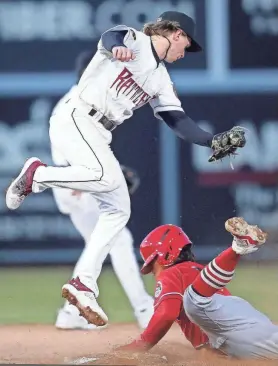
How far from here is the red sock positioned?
4797 mm

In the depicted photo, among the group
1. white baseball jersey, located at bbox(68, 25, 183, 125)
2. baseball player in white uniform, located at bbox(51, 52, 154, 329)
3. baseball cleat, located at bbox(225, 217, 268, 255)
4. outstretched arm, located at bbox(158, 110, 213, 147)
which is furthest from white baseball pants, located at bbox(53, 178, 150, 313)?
baseball cleat, located at bbox(225, 217, 268, 255)

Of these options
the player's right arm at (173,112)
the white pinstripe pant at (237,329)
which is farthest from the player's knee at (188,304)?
the player's right arm at (173,112)

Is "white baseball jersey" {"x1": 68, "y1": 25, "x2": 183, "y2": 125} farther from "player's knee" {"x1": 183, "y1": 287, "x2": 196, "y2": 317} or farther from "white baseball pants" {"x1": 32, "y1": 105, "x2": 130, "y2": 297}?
"player's knee" {"x1": 183, "y1": 287, "x2": 196, "y2": 317}

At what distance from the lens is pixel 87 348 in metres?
5.72

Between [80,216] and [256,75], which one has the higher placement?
[256,75]

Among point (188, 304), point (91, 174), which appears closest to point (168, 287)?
point (188, 304)

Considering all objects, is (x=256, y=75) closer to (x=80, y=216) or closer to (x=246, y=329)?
(x=80, y=216)

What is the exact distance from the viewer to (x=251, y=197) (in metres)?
7.21

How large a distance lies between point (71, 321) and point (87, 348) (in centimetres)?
A: 56

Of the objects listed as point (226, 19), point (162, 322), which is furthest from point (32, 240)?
point (162, 322)

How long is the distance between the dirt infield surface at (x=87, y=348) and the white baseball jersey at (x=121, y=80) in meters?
1.13

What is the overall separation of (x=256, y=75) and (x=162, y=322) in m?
2.56

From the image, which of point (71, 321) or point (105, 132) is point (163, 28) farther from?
point (71, 321)

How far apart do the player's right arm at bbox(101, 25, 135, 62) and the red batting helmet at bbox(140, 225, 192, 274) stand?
0.85 m
